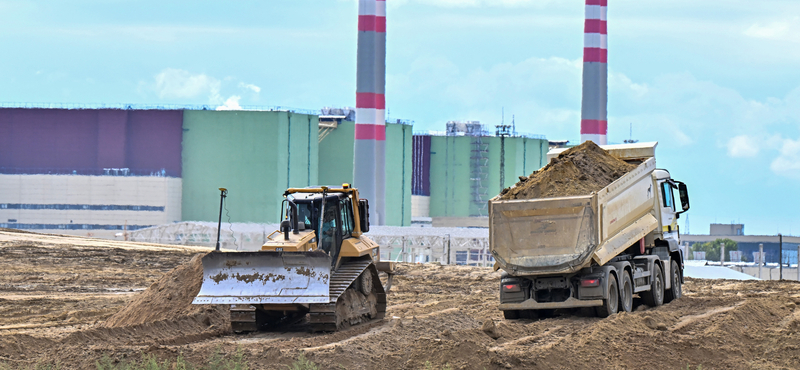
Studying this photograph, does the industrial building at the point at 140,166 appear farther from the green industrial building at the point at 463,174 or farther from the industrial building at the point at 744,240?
the industrial building at the point at 744,240

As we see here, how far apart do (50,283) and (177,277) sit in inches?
426

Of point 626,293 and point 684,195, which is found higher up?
point 684,195

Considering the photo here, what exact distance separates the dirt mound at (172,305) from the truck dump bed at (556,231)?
487 centimetres

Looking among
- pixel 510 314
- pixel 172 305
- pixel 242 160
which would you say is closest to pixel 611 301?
pixel 510 314

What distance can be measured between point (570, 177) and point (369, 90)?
1437 inches

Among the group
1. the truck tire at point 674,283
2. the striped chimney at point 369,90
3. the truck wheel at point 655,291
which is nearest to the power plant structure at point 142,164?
the striped chimney at point 369,90

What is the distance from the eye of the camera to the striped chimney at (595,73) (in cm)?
5156

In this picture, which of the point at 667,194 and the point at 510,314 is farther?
the point at 667,194

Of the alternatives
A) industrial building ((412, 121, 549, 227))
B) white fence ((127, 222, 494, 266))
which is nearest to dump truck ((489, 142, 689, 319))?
white fence ((127, 222, 494, 266))

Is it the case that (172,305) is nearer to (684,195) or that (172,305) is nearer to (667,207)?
(667,207)

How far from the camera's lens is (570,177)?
1526cm

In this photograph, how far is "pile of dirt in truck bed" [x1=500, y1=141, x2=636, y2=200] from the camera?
15.0 metres

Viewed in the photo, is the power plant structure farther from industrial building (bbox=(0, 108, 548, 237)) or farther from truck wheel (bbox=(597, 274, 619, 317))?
truck wheel (bbox=(597, 274, 619, 317))

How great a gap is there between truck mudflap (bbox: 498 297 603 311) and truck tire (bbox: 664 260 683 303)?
4451mm
